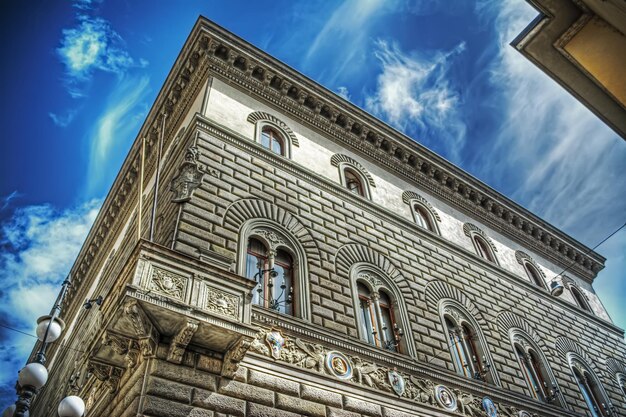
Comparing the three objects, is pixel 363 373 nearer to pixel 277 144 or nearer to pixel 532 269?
pixel 277 144

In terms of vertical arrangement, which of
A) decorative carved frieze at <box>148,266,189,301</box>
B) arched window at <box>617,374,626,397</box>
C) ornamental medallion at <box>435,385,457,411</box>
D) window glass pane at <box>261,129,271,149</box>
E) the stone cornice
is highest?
the stone cornice

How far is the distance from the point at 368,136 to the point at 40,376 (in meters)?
11.0

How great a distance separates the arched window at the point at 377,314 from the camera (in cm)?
937

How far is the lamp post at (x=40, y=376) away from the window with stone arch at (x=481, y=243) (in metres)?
12.1

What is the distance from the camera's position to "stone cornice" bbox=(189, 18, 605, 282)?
497 inches

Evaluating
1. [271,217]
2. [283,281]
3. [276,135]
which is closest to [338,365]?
[283,281]

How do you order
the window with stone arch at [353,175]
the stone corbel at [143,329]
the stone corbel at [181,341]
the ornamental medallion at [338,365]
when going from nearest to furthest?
the stone corbel at [143,329] → the stone corbel at [181,341] → the ornamental medallion at [338,365] → the window with stone arch at [353,175]

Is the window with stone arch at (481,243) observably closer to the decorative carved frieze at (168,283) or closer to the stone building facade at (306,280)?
the stone building facade at (306,280)

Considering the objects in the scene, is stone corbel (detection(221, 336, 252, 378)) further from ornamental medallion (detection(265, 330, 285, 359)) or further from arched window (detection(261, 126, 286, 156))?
arched window (detection(261, 126, 286, 156))

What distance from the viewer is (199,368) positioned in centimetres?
657

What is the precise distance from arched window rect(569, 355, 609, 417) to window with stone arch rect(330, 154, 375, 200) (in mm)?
7924

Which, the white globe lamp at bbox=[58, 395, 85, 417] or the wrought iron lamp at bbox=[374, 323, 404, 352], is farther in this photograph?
the wrought iron lamp at bbox=[374, 323, 404, 352]

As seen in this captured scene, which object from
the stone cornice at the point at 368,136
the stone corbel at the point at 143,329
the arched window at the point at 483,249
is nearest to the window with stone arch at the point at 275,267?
the stone corbel at the point at 143,329

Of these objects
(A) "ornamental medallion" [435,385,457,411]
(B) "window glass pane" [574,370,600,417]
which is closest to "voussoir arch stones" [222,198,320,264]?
(A) "ornamental medallion" [435,385,457,411]
